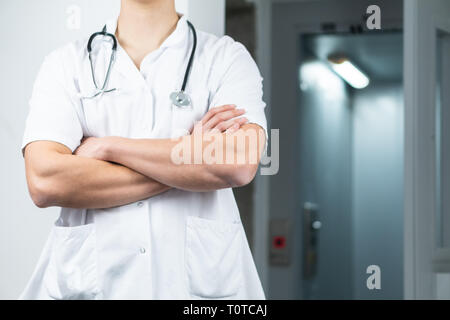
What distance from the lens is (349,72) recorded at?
348 centimetres

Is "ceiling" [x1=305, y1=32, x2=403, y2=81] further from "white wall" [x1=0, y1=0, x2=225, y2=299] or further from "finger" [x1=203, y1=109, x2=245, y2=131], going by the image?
"finger" [x1=203, y1=109, x2=245, y2=131]

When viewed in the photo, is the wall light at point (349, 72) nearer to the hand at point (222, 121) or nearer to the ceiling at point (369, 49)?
the ceiling at point (369, 49)

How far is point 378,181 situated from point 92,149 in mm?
3214

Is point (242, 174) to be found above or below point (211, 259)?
above

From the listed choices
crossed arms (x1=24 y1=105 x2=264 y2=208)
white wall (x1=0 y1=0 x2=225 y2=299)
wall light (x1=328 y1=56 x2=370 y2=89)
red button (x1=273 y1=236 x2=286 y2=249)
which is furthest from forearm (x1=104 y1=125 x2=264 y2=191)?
wall light (x1=328 y1=56 x2=370 y2=89)

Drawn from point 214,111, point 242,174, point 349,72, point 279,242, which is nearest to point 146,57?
point 214,111

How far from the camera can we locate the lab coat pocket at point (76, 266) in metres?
0.95

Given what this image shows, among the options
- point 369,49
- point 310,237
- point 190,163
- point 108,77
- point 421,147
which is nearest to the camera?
point 190,163

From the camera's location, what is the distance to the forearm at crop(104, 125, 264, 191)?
2.90 ft

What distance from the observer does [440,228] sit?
1.50 meters

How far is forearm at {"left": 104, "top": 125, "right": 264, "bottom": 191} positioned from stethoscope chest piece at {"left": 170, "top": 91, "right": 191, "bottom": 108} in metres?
0.08

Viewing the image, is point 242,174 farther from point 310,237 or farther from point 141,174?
→ point 310,237

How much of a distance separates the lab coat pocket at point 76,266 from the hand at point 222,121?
0.81 feet

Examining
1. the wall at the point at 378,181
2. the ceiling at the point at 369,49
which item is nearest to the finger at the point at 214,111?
the ceiling at the point at 369,49
